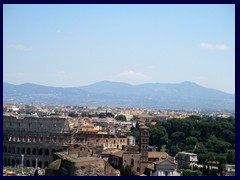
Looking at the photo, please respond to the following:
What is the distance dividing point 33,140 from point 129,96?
280ft

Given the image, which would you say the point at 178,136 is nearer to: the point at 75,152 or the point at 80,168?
the point at 75,152

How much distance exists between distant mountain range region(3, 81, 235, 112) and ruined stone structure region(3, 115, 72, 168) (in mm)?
49247

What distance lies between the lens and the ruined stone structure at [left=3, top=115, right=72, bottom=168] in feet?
49.8

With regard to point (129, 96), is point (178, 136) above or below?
below

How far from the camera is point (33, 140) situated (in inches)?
618

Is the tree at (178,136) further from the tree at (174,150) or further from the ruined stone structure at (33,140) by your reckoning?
the ruined stone structure at (33,140)

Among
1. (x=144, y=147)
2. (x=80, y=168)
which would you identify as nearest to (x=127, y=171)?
(x=80, y=168)

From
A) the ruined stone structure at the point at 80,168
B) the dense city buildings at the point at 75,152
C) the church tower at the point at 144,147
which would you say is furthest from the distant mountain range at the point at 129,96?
the ruined stone structure at the point at 80,168

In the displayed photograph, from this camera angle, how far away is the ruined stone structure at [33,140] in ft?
49.8

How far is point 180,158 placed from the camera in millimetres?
14844

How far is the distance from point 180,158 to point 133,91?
9742cm

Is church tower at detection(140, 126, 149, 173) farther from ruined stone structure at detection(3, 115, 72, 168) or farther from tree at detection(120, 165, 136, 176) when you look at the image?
ruined stone structure at detection(3, 115, 72, 168)

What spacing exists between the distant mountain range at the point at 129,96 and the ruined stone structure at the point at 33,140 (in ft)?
162
